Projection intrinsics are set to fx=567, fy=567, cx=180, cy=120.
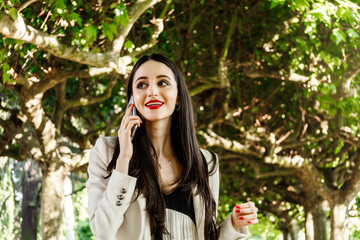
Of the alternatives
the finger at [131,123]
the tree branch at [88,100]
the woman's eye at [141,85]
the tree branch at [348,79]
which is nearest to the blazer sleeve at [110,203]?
the finger at [131,123]

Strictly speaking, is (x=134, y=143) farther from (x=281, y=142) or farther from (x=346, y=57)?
(x=281, y=142)

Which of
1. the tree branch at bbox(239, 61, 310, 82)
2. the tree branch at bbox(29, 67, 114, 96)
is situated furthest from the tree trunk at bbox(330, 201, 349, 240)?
the tree branch at bbox(29, 67, 114, 96)

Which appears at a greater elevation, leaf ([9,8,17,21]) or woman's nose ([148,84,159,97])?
leaf ([9,8,17,21])

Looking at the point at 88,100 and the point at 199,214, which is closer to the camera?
the point at 199,214

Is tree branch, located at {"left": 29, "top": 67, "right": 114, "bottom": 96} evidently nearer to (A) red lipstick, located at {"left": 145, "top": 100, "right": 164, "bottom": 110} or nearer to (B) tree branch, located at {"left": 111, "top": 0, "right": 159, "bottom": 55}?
(B) tree branch, located at {"left": 111, "top": 0, "right": 159, "bottom": 55}

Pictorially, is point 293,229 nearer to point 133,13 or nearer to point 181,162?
point 133,13

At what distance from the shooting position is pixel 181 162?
10.1 feet

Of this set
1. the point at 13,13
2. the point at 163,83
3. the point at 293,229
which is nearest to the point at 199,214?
the point at 163,83

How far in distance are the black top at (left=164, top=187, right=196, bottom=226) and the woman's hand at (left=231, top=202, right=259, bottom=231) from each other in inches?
8.6

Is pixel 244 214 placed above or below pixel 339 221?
below

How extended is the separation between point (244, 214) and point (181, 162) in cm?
47

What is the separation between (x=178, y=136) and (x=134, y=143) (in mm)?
297

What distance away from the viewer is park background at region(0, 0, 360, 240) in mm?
7559

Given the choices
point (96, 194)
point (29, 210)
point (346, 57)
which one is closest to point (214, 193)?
point (96, 194)
